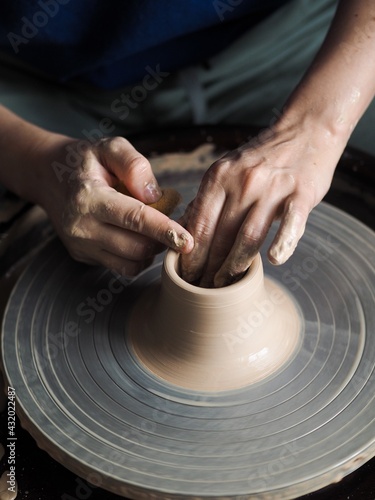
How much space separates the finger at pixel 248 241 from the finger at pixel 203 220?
5 centimetres

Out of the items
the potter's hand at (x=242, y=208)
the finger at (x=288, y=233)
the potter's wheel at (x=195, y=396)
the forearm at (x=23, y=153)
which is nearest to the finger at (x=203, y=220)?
the potter's hand at (x=242, y=208)

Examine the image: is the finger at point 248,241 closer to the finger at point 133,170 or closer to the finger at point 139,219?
the finger at point 139,219

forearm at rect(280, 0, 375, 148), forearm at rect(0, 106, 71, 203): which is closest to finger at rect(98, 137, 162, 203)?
forearm at rect(0, 106, 71, 203)

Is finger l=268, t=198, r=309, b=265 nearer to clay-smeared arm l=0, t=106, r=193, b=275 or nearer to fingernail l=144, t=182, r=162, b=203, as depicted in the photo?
clay-smeared arm l=0, t=106, r=193, b=275

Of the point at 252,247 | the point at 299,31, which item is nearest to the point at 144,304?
the point at 252,247

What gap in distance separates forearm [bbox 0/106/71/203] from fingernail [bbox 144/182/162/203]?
28 centimetres

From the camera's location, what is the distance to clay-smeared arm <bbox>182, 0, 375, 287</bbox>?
1252 millimetres

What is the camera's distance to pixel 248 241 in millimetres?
1237

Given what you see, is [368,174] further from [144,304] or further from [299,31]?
[144,304]

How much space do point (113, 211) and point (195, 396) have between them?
38cm

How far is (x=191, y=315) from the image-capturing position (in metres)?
1.26

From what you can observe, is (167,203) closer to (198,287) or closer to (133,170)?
(133,170)

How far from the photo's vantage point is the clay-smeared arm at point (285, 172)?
1.25m

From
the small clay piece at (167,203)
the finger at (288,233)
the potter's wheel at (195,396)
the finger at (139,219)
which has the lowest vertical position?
the potter's wheel at (195,396)
